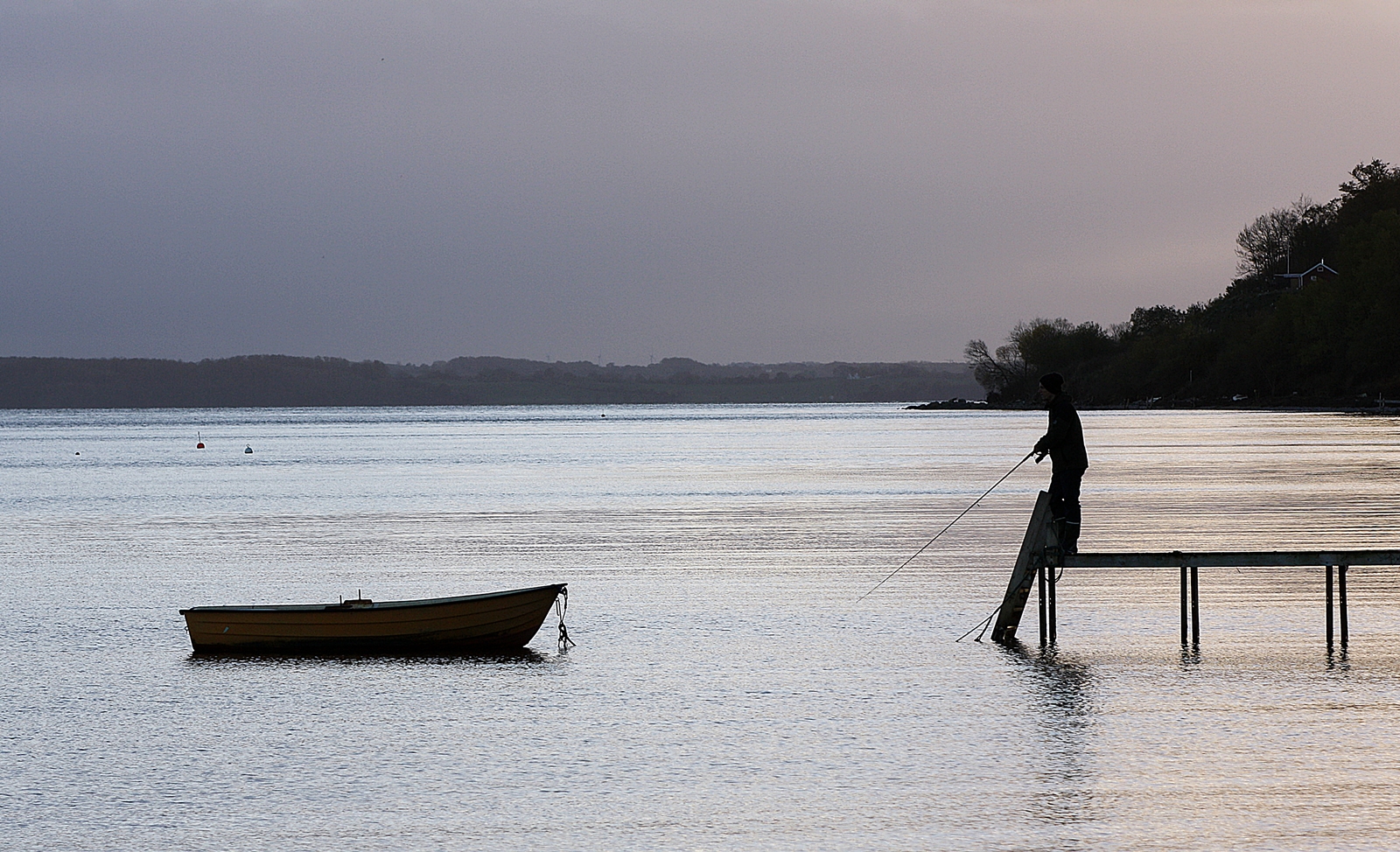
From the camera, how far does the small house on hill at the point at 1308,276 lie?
182 meters

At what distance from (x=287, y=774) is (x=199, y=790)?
2.53 ft

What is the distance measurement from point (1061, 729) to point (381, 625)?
857 cm

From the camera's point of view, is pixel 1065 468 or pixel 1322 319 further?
pixel 1322 319

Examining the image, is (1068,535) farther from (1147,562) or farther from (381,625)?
(381,625)

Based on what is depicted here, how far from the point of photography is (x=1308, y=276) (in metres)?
187

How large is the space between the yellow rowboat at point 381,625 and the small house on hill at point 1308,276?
17188cm

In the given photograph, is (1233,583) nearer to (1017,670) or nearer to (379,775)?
(1017,670)

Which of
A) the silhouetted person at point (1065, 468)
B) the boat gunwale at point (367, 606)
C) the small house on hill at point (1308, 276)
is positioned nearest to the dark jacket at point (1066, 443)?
the silhouetted person at point (1065, 468)

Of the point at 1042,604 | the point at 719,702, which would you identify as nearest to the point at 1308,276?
the point at 1042,604

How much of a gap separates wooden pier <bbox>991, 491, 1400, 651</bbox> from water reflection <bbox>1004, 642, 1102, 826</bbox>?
1.84 ft

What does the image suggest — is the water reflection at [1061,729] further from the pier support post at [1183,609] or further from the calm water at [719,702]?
the pier support post at [1183,609]

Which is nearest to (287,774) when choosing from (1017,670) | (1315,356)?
(1017,670)

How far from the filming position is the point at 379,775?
12.9 meters

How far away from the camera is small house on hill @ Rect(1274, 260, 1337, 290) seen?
7165 inches
